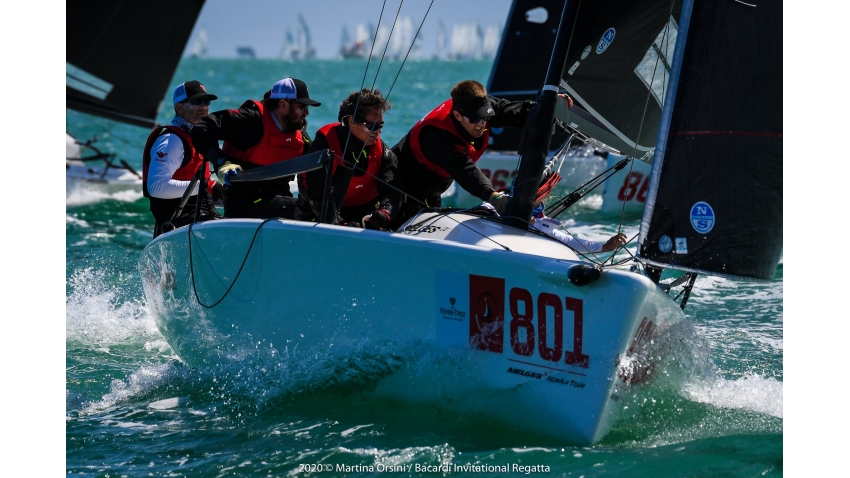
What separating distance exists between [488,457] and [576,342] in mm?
441

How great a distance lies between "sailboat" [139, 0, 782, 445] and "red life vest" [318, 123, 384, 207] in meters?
0.27

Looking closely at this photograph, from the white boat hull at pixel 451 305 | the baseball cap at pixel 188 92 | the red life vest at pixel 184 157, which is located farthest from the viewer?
the baseball cap at pixel 188 92

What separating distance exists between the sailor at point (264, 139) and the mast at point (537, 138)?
3.97ft

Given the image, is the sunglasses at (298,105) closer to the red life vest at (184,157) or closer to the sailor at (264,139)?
the sailor at (264,139)

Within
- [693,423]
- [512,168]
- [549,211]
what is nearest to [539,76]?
[512,168]

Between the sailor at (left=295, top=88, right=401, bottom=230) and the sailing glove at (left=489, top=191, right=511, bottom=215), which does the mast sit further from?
the sailor at (left=295, top=88, right=401, bottom=230)

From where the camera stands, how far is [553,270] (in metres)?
2.76

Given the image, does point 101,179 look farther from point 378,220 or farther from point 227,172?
point 378,220

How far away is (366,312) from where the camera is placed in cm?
318

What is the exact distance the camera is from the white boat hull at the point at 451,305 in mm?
2748

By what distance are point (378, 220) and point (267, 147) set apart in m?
0.99

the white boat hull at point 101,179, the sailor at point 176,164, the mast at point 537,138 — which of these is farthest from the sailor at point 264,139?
the white boat hull at point 101,179

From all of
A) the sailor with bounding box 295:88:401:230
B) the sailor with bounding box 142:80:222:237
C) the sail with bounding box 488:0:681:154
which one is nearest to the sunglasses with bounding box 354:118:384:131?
the sailor with bounding box 295:88:401:230

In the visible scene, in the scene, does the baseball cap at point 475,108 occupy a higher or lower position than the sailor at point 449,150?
higher
